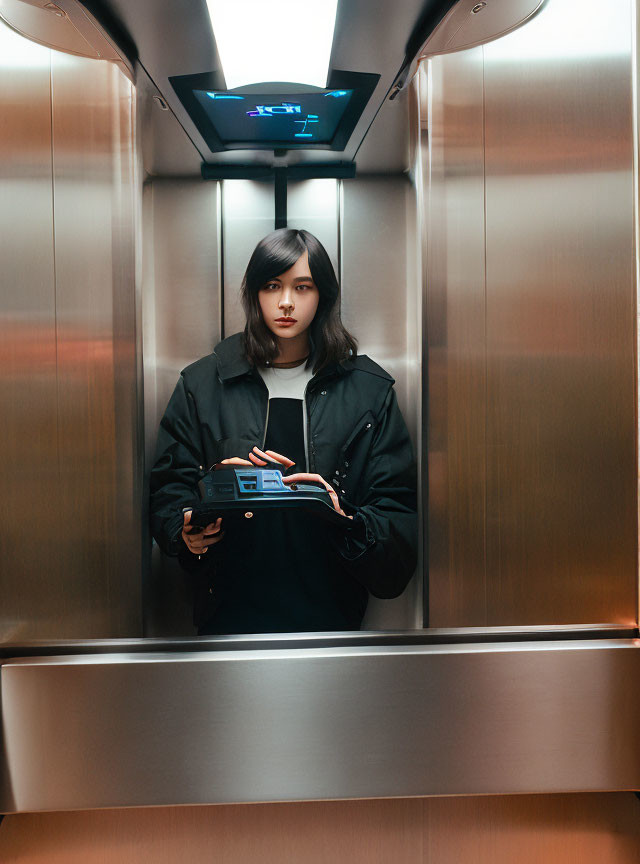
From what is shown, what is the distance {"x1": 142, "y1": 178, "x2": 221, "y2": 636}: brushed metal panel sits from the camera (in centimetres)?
80

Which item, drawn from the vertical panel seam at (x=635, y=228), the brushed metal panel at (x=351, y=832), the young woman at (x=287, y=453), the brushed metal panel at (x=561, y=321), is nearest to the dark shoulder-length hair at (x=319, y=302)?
the young woman at (x=287, y=453)

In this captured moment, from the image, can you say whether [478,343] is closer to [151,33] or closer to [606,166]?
[606,166]

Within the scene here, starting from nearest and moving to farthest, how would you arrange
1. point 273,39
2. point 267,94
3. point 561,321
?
point 273,39 → point 267,94 → point 561,321

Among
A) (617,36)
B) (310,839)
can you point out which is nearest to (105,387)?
(310,839)

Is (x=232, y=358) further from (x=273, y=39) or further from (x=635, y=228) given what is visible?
(x=635, y=228)

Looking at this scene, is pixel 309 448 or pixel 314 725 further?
pixel 309 448

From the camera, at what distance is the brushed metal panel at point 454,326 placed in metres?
0.84

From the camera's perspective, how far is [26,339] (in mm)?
775

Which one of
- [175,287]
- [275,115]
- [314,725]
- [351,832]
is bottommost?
[351,832]

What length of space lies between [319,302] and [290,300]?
38mm

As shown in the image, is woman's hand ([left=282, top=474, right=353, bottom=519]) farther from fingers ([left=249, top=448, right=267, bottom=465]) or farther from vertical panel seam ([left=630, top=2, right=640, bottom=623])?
vertical panel seam ([left=630, top=2, right=640, bottom=623])

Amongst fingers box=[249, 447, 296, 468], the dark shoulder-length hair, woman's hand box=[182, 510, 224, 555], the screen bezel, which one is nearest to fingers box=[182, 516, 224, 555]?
woman's hand box=[182, 510, 224, 555]

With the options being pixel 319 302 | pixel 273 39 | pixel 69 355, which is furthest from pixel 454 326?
pixel 69 355

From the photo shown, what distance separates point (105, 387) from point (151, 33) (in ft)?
1.38
